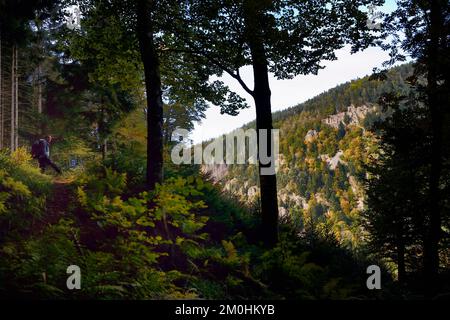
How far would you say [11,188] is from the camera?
7430 millimetres

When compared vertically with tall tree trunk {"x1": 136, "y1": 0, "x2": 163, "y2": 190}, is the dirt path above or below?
below

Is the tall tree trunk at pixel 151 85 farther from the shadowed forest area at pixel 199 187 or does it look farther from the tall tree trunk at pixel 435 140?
the tall tree trunk at pixel 435 140

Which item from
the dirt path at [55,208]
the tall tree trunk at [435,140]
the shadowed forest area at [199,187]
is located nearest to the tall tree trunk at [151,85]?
the shadowed forest area at [199,187]

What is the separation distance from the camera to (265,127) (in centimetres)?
872

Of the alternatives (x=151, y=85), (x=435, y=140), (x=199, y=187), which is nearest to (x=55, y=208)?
(x=151, y=85)

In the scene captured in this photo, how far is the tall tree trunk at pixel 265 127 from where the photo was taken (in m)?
8.53

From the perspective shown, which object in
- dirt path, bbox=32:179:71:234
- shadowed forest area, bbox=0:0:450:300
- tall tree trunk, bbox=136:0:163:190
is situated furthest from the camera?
tall tree trunk, bbox=136:0:163:190

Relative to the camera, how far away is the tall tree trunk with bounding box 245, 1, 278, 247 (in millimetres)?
8531

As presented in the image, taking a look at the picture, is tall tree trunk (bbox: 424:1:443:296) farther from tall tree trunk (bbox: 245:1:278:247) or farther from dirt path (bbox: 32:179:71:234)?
dirt path (bbox: 32:179:71:234)

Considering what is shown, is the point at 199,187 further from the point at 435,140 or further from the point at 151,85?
the point at 435,140

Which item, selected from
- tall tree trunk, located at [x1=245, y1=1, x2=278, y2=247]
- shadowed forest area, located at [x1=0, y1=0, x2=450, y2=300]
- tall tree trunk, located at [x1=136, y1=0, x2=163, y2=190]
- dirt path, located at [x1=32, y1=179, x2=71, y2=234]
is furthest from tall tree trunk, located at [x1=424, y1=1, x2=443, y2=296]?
dirt path, located at [x1=32, y1=179, x2=71, y2=234]
